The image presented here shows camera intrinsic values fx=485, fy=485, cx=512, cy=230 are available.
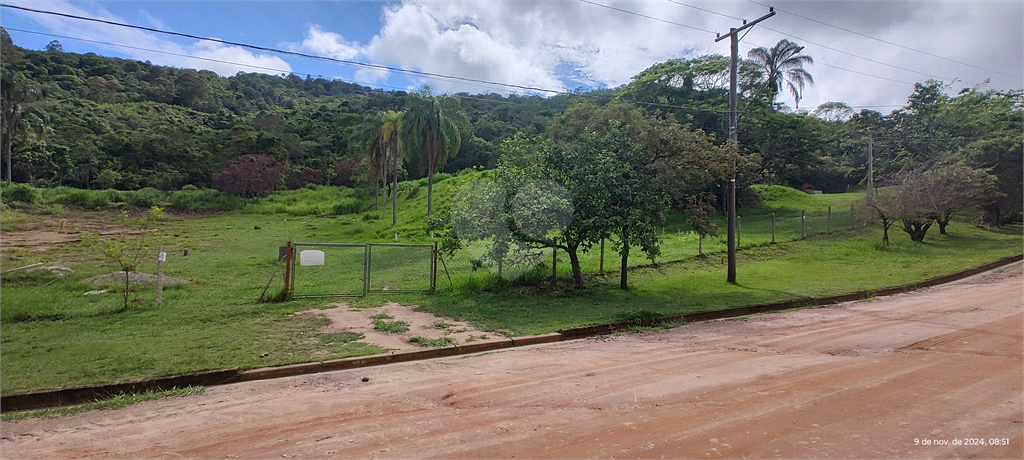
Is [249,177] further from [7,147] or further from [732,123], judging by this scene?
[732,123]

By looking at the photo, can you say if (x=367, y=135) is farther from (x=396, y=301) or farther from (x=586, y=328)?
(x=586, y=328)

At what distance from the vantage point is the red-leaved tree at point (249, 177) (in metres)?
43.9

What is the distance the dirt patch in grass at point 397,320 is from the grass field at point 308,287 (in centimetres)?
38

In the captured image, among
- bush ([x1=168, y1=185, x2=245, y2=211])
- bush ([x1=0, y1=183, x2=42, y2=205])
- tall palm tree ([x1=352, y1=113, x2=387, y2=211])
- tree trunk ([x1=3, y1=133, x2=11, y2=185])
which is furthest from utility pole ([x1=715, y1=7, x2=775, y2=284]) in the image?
tree trunk ([x1=3, y1=133, x2=11, y2=185])

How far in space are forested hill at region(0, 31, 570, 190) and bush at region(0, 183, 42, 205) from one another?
10.8 metres

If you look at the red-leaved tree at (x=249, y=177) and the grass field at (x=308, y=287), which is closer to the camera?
the grass field at (x=308, y=287)

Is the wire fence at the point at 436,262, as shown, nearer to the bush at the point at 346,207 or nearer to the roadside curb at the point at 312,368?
the roadside curb at the point at 312,368

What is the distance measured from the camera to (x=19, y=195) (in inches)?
1314

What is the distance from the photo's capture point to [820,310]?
38.6 ft

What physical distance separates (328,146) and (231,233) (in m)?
34.4

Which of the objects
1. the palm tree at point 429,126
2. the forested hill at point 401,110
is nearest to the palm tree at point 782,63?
the forested hill at point 401,110

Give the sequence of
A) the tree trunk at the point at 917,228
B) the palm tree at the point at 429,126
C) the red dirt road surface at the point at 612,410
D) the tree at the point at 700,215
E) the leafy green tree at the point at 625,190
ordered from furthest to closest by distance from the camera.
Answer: the palm tree at the point at 429,126 < the tree trunk at the point at 917,228 < the tree at the point at 700,215 < the leafy green tree at the point at 625,190 < the red dirt road surface at the point at 612,410

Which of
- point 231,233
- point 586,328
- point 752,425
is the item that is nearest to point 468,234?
point 586,328

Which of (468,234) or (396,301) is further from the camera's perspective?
(468,234)
